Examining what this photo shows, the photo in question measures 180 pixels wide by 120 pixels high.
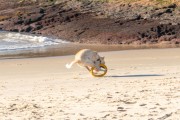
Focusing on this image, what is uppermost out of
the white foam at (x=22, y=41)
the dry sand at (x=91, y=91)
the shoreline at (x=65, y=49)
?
the white foam at (x=22, y=41)

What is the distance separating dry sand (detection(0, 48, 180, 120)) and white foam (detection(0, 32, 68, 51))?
7.70 m

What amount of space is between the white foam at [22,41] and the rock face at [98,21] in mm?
946

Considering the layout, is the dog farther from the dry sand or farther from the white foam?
the white foam

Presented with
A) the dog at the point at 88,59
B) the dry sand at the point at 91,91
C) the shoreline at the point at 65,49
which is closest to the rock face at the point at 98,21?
the shoreline at the point at 65,49

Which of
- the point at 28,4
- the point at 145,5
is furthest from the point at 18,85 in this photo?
the point at 28,4

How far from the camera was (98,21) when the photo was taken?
85.5 feet

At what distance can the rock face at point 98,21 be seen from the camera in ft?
75.6

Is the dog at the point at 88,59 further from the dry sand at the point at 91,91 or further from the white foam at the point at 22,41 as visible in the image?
the white foam at the point at 22,41

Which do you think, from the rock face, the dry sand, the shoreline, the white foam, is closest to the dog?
the dry sand

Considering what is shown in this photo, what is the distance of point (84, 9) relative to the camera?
94.4ft

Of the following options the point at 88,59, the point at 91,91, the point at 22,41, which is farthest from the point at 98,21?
the point at 91,91

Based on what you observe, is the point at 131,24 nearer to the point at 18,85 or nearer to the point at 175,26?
the point at 175,26

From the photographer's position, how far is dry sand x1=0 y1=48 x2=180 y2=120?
778 centimetres

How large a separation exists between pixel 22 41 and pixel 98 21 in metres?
4.11
